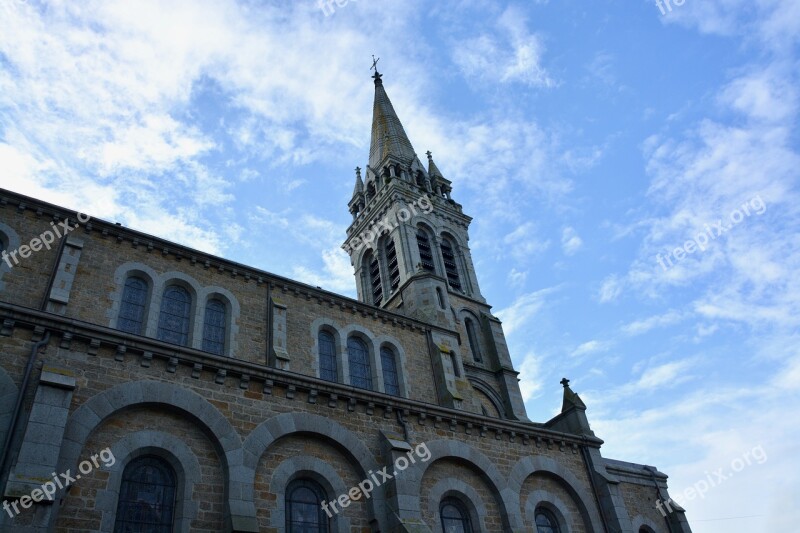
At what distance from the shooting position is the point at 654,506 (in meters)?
19.7

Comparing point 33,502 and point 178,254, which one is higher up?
point 178,254

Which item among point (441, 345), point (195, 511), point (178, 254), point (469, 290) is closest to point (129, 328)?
point (178, 254)

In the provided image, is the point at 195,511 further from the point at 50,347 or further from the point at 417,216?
the point at 417,216


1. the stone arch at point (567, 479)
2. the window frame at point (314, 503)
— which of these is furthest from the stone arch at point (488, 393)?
the window frame at point (314, 503)

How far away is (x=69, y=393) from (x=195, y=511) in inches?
125

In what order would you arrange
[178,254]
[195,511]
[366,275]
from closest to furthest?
[195,511] → [178,254] → [366,275]

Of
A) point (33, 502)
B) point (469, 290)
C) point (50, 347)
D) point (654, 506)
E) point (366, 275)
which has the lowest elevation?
point (33, 502)

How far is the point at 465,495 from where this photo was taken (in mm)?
14625

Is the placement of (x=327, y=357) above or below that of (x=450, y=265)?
below

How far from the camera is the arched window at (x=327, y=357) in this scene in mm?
20984

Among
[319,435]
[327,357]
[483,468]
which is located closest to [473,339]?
[327,357]

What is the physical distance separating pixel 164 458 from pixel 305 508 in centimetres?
318

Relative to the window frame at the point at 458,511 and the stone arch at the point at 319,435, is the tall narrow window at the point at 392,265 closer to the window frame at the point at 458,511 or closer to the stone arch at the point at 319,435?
the window frame at the point at 458,511

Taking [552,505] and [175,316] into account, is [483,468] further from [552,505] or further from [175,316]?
[175,316]
